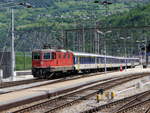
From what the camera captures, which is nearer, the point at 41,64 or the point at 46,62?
the point at 41,64

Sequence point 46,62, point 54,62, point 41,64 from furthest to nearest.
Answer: point 54,62 → point 46,62 → point 41,64

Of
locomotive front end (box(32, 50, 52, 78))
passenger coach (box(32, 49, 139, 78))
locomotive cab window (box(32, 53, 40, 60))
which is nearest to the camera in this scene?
locomotive front end (box(32, 50, 52, 78))

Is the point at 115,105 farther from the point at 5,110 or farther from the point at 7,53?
the point at 7,53

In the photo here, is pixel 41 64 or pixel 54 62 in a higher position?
pixel 54 62

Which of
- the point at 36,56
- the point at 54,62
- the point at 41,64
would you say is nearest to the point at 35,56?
the point at 36,56

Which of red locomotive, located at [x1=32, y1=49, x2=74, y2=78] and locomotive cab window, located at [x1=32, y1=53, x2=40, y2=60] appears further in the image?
locomotive cab window, located at [x1=32, y1=53, x2=40, y2=60]

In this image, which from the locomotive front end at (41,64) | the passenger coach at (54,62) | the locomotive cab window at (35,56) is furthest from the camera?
the locomotive cab window at (35,56)

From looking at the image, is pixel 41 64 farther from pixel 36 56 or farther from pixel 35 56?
pixel 35 56

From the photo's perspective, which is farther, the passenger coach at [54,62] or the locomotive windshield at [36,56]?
the locomotive windshield at [36,56]

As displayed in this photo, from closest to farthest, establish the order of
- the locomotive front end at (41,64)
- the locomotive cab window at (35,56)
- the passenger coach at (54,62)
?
the locomotive front end at (41,64)
the passenger coach at (54,62)
the locomotive cab window at (35,56)

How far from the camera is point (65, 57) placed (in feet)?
160

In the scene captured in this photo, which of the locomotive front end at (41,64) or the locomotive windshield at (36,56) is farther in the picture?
the locomotive windshield at (36,56)

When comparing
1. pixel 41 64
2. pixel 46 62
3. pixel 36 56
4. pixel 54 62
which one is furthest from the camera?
pixel 54 62

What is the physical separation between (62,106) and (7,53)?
2673 centimetres
